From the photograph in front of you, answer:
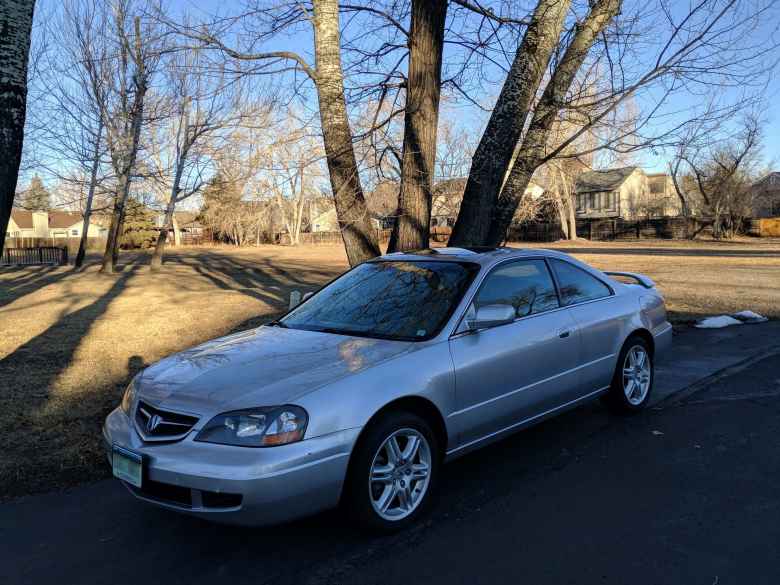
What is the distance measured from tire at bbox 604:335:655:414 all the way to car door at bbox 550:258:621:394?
0.65 ft

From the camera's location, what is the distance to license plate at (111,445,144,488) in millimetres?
3354

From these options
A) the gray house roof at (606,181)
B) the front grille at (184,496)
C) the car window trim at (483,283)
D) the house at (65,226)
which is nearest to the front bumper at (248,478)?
the front grille at (184,496)

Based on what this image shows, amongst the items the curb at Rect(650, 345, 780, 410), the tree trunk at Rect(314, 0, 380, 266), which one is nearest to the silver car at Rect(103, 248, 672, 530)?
the curb at Rect(650, 345, 780, 410)

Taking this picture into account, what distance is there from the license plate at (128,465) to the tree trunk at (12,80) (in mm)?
3262

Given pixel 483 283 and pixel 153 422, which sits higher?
pixel 483 283

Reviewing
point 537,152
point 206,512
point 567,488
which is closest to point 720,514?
point 567,488

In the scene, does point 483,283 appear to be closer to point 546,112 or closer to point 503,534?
point 503,534

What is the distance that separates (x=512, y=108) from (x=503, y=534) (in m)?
6.19

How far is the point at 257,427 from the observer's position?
3230 millimetres

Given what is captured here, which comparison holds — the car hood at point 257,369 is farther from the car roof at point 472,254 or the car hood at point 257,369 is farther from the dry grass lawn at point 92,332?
the dry grass lawn at point 92,332

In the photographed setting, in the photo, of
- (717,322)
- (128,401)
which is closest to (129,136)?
(717,322)

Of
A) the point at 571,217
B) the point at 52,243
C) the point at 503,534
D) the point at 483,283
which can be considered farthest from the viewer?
the point at 571,217

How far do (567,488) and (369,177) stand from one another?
21.6ft

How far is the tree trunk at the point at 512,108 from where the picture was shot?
8.46 meters
